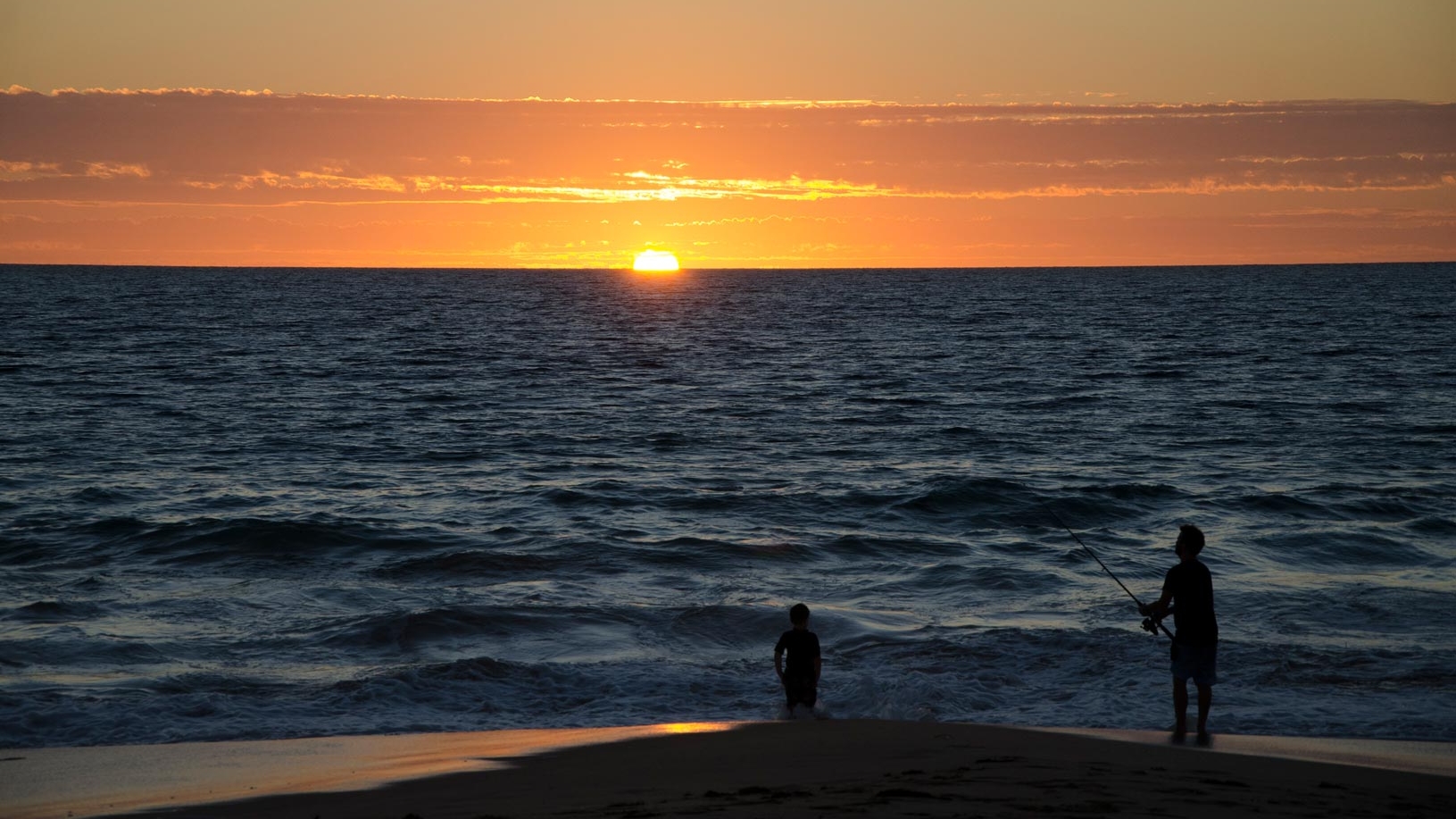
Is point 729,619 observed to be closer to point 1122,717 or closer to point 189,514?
point 1122,717

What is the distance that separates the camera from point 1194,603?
30.8 ft

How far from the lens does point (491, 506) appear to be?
19562mm

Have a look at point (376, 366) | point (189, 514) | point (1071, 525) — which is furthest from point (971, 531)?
point (376, 366)

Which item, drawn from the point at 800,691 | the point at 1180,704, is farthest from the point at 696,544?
the point at 1180,704

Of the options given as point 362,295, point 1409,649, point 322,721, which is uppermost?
point 362,295

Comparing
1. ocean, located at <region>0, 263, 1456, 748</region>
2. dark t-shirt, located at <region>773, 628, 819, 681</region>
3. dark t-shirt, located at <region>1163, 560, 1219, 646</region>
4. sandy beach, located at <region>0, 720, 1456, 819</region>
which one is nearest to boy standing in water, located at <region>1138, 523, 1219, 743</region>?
dark t-shirt, located at <region>1163, 560, 1219, 646</region>

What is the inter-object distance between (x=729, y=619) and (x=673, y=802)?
688 cm

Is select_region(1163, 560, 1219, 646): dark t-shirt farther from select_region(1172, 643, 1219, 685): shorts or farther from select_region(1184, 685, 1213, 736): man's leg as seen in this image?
select_region(1184, 685, 1213, 736): man's leg

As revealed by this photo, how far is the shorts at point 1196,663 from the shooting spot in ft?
30.9

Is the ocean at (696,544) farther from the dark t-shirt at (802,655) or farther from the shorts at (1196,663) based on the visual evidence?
the shorts at (1196,663)

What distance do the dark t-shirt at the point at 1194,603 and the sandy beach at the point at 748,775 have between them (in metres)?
0.78

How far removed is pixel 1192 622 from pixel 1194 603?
0.15 metres

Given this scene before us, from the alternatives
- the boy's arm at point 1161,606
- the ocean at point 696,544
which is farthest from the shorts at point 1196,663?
the ocean at point 696,544

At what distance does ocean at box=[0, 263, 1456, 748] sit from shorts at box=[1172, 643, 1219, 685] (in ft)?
3.25
